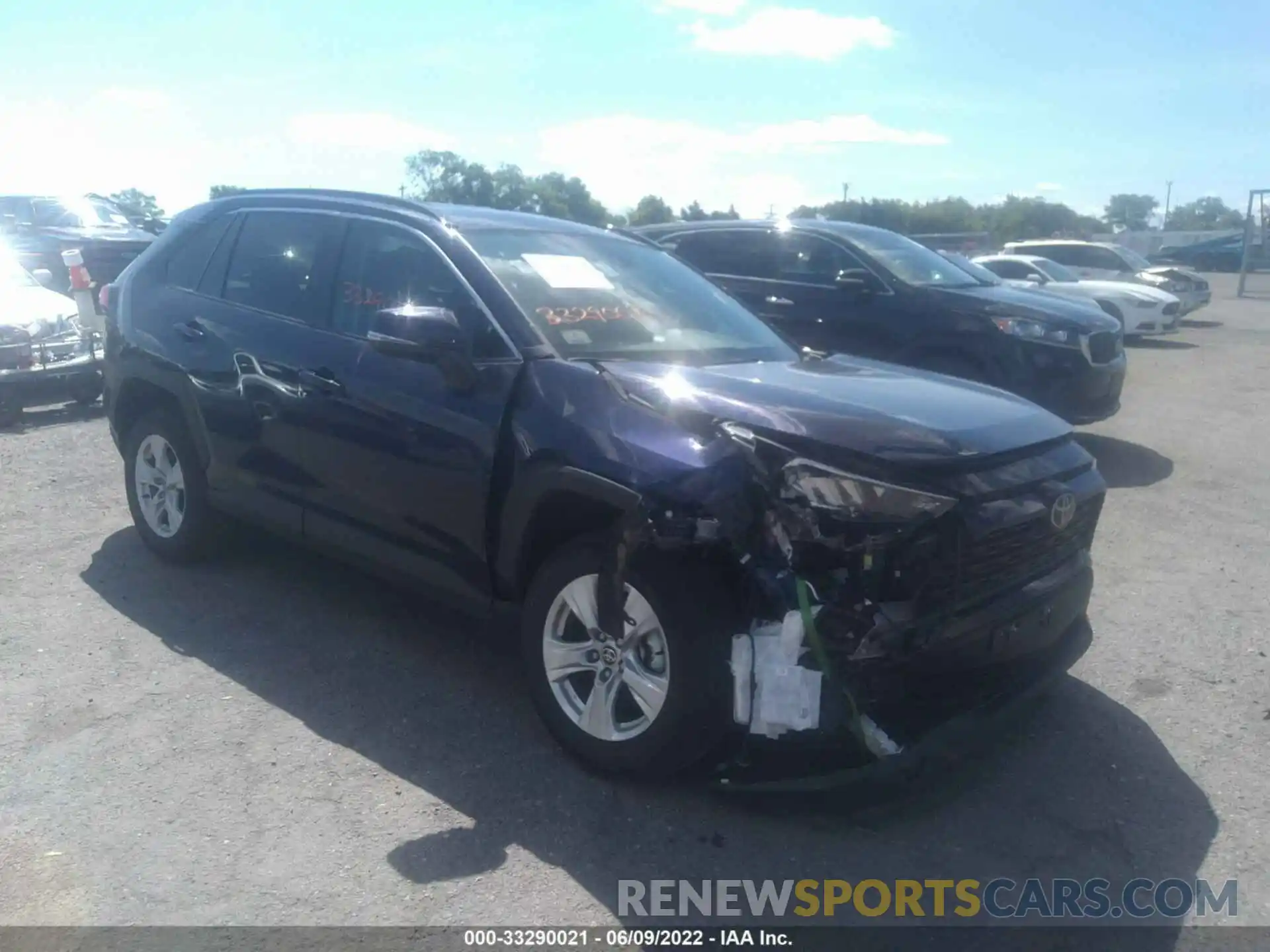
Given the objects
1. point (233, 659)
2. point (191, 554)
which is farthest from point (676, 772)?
point (191, 554)

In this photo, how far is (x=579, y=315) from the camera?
4.40m

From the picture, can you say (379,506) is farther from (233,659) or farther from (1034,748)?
(1034,748)

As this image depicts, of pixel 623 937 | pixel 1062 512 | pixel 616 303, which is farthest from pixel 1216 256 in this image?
pixel 623 937

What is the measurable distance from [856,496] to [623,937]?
139 centimetres

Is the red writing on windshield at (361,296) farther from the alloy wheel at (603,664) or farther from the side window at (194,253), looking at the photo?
the alloy wheel at (603,664)

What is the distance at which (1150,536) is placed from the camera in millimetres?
6711

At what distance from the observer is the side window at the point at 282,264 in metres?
4.99

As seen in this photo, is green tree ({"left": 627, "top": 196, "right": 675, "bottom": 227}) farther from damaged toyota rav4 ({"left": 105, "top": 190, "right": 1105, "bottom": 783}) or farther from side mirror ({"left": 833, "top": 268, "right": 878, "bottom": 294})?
damaged toyota rav4 ({"left": 105, "top": 190, "right": 1105, "bottom": 783})

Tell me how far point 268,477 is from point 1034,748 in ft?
10.9

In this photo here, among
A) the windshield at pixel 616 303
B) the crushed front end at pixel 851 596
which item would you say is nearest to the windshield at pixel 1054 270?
the windshield at pixel 616 303

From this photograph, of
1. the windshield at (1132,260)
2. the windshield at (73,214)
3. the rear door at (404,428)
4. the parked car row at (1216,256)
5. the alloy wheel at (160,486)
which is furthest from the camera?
the parked car row at (1216,256)

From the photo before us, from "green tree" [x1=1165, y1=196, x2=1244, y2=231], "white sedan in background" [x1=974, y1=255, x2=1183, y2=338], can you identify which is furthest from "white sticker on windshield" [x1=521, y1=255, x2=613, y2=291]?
"green tree" [x1=1165, y1=196, x2=1244, y2=231]

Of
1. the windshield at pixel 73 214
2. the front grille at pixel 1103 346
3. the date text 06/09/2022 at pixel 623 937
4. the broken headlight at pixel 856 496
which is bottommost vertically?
the date text 06/09/2022 at pixel 623 937

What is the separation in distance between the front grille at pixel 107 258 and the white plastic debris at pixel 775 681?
1449 cm
